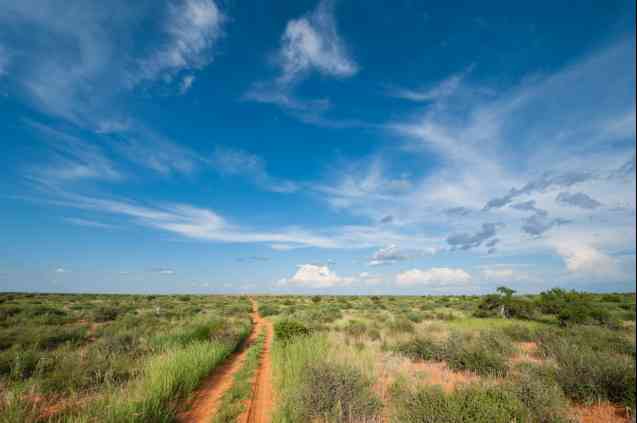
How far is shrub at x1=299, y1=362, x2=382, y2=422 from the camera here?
5789 mm

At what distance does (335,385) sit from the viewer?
6422 mm

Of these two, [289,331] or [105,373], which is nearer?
[105,373]

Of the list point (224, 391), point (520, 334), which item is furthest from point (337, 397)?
point (520, 334)

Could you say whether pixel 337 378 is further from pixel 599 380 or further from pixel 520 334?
pixel 520 334

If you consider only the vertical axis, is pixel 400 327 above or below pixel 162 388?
below

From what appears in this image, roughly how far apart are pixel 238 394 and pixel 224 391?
676 millimetres

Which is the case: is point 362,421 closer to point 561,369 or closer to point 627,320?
point 561,369

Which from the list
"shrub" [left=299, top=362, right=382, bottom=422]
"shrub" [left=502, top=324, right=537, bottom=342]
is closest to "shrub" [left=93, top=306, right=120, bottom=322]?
"shrub" [left=299, top=362, right=382, bottom=422]

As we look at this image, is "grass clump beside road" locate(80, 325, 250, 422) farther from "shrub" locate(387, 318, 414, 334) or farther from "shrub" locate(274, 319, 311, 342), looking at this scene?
"shrub" locate(387, 318, 414, 334)

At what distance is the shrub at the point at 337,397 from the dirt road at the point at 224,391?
3.43 ft

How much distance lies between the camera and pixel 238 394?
7336 mm

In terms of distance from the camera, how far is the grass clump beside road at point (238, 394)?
619 centimetres

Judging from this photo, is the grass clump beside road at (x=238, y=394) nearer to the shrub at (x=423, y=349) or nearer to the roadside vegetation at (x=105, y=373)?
the roadside vegetation at (x=105, y=373)

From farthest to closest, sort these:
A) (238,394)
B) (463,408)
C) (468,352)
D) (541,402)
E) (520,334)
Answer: (520,334), (468,352), (238,394), (541,402), (463,408)
